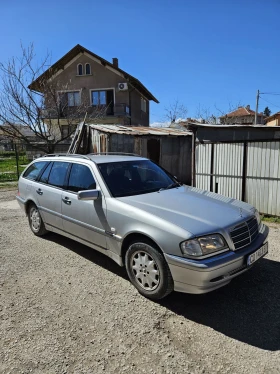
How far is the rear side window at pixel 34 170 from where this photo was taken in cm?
529

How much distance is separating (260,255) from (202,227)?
92 cm

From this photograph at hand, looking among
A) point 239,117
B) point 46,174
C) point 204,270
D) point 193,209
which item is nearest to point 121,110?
point 239,117

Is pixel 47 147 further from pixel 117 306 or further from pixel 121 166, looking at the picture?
pixel 117 306

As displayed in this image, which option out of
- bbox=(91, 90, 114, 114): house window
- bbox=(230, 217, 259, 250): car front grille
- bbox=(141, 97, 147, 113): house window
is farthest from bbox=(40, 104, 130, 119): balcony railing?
bbox=(230, 217, 259, 250): car front grille

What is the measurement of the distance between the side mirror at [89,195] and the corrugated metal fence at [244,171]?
4.71m

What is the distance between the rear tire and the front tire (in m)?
2.50

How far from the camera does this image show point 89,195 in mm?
3570

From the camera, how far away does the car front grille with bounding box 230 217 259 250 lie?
2994 mm

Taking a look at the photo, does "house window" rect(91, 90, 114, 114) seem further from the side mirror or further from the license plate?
the license plate

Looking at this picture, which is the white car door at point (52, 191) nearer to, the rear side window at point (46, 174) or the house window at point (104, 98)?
the rear side window at point (46, 174)

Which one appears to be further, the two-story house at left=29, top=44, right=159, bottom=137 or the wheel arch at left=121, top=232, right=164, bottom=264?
the two-story house at left=29, top=44, right=159, bottom=137

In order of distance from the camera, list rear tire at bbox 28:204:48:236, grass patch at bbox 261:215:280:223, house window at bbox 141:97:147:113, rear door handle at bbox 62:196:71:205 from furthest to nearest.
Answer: house window at bbox 141:97:147:113 → grass patch at bbox 261:215:280:223 → rear tire at bbox 28:204:48:236 → rear door handle at bbox 62:196:71:205

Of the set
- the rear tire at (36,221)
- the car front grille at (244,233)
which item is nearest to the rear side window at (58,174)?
the rear tire at (36,221)

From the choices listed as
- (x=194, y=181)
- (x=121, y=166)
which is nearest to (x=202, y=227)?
(x=121, y=166)
